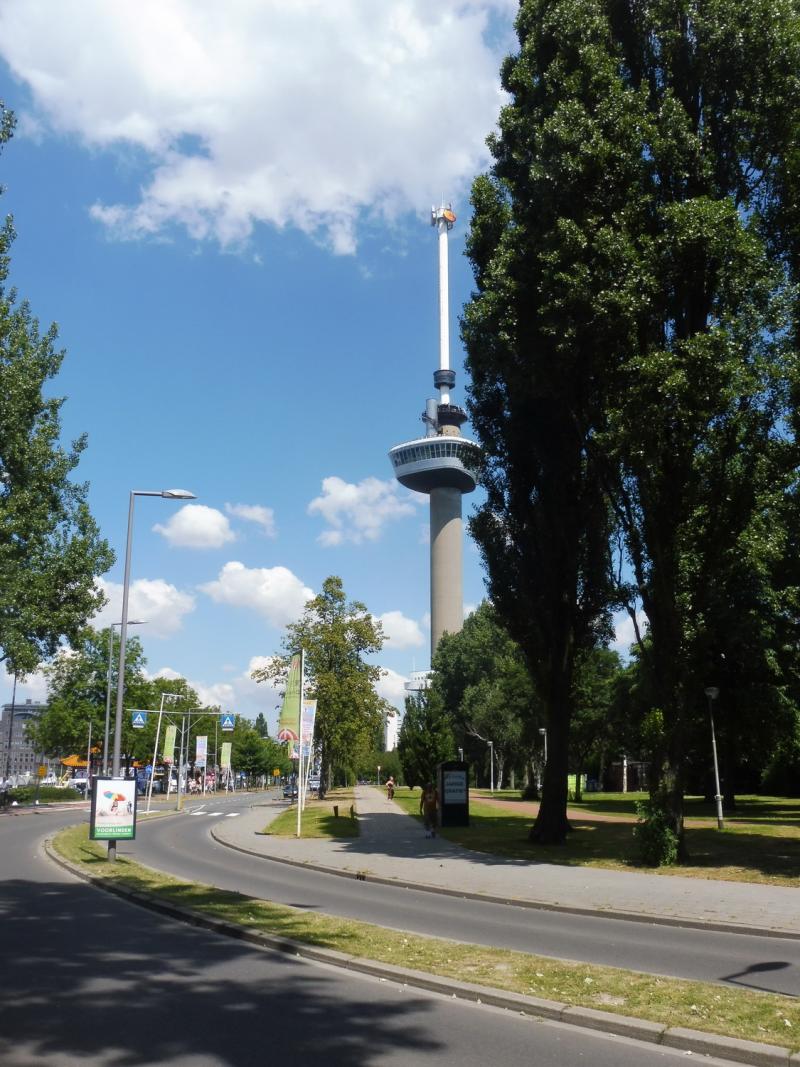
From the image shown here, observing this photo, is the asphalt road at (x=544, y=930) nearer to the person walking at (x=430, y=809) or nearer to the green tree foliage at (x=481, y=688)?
the person walking at (x=430, y=809)

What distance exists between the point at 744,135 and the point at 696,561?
8918 mm

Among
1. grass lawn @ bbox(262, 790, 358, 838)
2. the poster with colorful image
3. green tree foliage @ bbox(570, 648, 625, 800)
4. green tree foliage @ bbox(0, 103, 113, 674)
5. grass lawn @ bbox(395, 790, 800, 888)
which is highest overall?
green tree foliage @ bbox(0, 103, 113, 674)

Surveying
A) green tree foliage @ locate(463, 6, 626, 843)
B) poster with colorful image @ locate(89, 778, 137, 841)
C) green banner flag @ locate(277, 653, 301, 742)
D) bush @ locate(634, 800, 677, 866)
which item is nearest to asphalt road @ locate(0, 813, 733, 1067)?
poster with colorful image @ locate(89, 778, 137, 841)

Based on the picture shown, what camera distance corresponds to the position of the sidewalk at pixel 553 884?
13.0m

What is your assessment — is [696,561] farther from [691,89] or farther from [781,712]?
[781,712]

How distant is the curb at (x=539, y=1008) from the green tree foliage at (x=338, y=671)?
44.5 m

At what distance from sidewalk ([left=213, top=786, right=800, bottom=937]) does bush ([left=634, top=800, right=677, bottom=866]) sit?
90 cm

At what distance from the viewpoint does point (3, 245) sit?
97.2 feet

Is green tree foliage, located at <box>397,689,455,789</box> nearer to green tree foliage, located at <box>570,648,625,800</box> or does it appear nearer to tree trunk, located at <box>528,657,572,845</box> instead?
green tree foliage, located at <box>570,648,625,800</box>

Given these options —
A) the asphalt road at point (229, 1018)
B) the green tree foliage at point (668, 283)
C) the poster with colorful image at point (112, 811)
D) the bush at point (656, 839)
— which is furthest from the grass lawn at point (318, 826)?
the asphalt road at point (229, 1018)

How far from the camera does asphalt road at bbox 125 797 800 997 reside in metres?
9.35

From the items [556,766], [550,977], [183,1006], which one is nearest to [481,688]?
[556,766]

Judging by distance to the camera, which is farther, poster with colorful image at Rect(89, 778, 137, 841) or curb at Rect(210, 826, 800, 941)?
poster with colorful image at Rect(89, 778, 137, 841)

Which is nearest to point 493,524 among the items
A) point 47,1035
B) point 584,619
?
point 584,619
